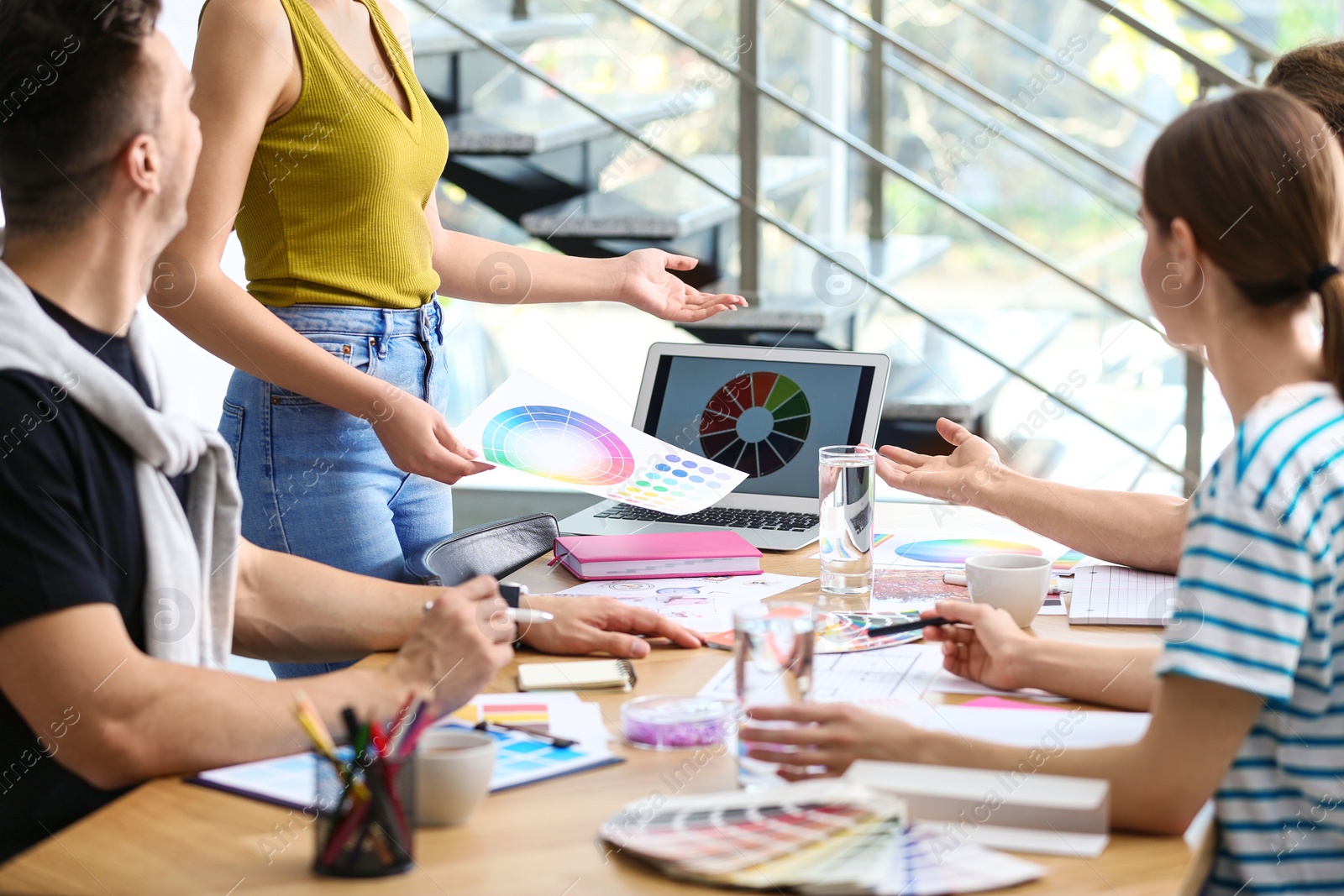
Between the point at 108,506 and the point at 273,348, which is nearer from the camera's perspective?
the point at 108,506

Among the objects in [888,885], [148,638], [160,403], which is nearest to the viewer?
[888,885]

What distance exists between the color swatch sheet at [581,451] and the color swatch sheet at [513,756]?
43 cm

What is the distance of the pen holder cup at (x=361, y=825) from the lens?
0.82 meters

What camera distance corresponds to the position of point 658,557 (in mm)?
1538

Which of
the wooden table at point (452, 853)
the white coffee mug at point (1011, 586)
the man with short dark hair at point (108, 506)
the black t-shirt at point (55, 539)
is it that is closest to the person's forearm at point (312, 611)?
the man with short dark hair at point (108, 506)

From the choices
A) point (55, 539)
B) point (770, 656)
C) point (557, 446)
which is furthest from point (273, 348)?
point (770, 656)

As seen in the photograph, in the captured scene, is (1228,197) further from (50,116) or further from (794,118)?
(794,118)

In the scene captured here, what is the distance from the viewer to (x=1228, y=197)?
100cm

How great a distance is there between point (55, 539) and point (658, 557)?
2.39 feet

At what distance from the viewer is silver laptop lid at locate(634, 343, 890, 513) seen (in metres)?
1.85

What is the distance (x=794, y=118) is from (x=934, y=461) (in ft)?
11.1

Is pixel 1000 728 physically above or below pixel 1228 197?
Answer: below

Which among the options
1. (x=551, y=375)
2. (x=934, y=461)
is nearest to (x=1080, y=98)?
(x=551, y=375)

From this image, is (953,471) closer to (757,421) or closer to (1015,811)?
(757,421)
